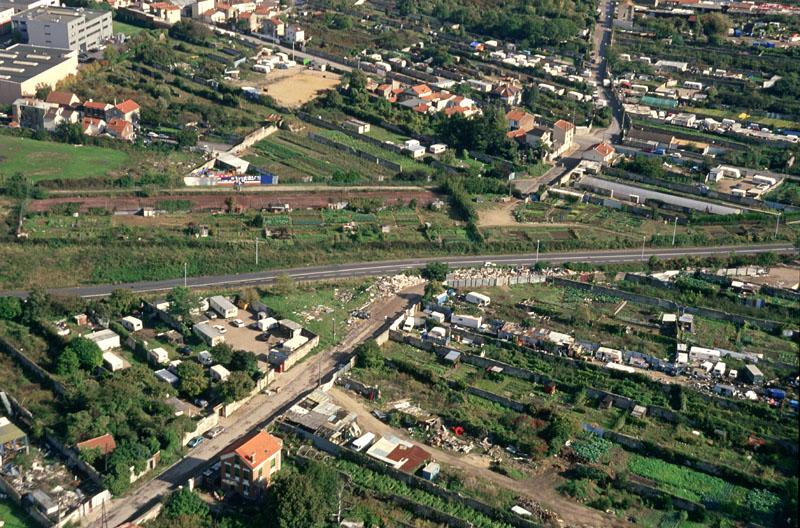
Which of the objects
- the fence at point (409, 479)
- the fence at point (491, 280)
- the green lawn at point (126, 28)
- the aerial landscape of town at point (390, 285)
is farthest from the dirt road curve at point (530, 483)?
the green lawn at point (126, 28)

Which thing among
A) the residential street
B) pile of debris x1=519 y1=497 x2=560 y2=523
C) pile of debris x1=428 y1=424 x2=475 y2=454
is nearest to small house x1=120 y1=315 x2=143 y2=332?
the residential street

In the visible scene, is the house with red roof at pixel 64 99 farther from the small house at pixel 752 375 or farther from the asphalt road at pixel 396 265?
the small house at pixel 752 375

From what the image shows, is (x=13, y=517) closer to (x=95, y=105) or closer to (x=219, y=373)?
(x=219, y=373)

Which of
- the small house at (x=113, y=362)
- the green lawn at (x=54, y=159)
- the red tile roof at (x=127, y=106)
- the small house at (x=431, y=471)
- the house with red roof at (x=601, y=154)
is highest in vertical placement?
the house with red roof at (x=601, y=154)

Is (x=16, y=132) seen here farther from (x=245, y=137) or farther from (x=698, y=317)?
(x=698, y=317)

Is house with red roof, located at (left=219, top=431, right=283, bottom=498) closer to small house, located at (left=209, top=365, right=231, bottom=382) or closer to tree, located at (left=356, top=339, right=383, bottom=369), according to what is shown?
small house, located at (left=209, top=365, right=231, bottom=382)

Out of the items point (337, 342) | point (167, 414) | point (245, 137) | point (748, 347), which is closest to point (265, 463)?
point (167, 414)
